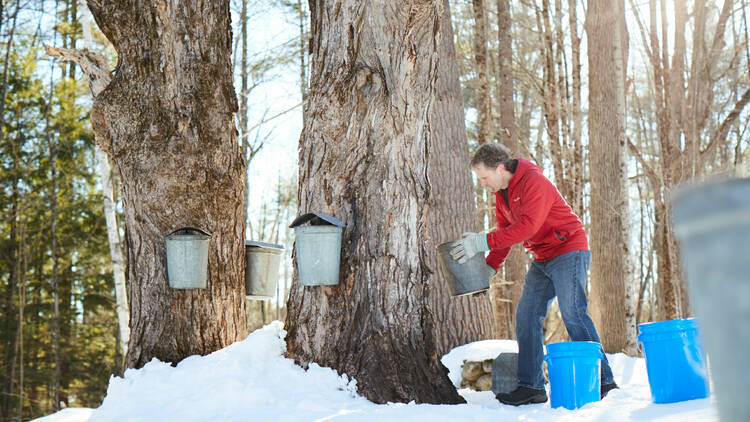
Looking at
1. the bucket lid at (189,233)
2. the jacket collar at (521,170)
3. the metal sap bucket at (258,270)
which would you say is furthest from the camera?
the metal sap bucket at (258,270)

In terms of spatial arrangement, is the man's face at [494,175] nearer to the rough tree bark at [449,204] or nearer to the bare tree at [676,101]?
the rough tree bark at [449,204]

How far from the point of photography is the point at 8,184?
13.2 meters

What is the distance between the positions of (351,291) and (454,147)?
3193 mm

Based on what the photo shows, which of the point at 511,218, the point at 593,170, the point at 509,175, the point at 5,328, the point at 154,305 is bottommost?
the point at 5,328

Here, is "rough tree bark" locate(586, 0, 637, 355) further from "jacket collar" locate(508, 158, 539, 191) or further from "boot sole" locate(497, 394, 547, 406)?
"jacket collar" locate(508, 158, 539, 191)

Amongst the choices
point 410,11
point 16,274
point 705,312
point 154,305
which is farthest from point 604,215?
point 16,274

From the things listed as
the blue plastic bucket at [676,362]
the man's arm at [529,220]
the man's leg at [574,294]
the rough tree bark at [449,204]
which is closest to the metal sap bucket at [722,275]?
the blue plastic bucket at [676,362]

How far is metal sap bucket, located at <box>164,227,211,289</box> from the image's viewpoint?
3.88 metres

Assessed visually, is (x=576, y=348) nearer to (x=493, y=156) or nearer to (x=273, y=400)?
(x=493, y=156)

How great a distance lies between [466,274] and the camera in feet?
11.6

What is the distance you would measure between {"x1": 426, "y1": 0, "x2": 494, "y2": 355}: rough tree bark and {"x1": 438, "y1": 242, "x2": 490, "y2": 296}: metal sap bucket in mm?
1947

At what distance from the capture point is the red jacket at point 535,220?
3504 mm

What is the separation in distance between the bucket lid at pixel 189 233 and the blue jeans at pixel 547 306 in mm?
2007

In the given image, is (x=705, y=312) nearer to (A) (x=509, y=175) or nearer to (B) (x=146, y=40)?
(A) (x=509, y=175)
